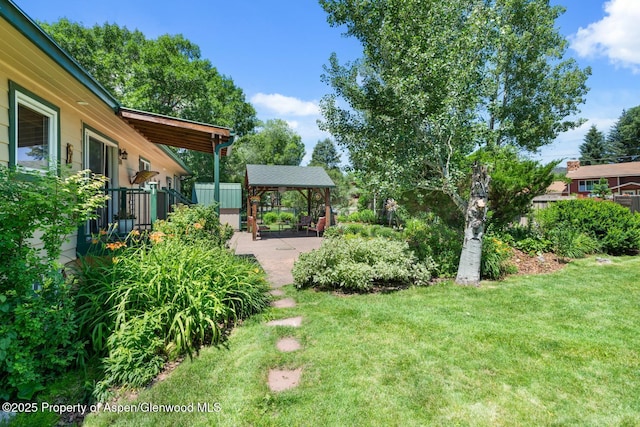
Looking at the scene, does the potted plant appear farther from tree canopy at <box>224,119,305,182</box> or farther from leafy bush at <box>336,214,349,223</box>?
tree canopy at <box>224,119,305,182</box>

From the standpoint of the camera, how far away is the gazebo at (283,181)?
47.5ft

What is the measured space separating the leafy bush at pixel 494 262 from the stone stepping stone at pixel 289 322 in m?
4.19

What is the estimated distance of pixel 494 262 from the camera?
6289 millimetres

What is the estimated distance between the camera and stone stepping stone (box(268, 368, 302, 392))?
8.82 ft

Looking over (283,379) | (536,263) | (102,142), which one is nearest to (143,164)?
(102,142)

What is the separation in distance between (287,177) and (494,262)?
34.8 ft

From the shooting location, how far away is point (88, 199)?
114 inches

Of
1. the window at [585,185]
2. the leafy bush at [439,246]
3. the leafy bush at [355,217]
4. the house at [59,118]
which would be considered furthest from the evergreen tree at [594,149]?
the house at [59,118]

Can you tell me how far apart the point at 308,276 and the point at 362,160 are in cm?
266

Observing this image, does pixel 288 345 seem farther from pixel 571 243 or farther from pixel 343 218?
pixel 343 218

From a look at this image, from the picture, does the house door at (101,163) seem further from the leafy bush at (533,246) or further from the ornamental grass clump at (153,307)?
the leafy bush at (533,246)

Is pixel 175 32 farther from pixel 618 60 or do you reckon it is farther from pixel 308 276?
pixel 618 60

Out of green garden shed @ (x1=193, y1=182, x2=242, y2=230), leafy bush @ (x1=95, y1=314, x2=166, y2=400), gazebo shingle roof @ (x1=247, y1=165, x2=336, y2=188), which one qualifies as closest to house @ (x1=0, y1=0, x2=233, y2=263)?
leafy bush @ (x1=95, y1=314, x2=166, y2=400)

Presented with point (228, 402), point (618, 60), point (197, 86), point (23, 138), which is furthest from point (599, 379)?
point (618, 60)
